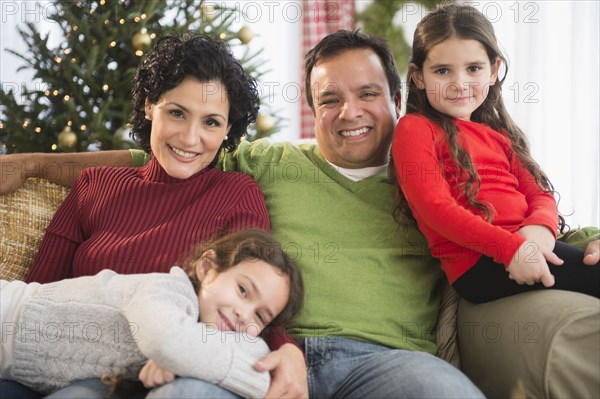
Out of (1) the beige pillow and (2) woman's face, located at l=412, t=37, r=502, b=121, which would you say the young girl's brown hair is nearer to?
(1) the beige pillow

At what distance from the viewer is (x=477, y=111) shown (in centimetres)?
202

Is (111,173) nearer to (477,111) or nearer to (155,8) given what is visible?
(477,111)

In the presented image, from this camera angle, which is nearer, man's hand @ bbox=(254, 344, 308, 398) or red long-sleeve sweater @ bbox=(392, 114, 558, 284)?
man's hand @ bbox=(254, 344, 308, 398)

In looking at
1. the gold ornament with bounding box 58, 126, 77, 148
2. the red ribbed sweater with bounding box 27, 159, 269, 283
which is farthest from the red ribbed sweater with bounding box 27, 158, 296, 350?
the gold ornament with bounding box 58, 126, 77, 148

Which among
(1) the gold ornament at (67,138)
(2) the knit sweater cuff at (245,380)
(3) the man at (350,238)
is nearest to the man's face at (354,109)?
(3) the man at (350,238)

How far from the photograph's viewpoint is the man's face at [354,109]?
1976 mm

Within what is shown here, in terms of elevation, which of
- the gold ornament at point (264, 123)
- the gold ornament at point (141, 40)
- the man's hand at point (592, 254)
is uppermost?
the gold ornament at point (141, 40)

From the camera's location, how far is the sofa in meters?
1.44

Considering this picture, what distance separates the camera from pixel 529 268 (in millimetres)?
1597

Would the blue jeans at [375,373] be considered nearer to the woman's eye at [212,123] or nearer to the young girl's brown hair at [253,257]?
the young girl's brown hair at [253,257]

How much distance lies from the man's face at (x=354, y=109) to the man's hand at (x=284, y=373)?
2.35 feet

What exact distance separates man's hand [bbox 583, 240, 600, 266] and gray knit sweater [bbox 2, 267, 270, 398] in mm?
802

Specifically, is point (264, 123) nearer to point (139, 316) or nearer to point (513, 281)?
point (513, 281)

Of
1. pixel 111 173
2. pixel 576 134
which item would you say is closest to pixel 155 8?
pixel 111 173
